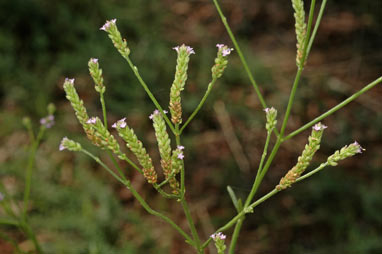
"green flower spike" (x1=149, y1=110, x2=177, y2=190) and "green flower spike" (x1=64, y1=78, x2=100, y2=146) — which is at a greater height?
"green flower spike" (x1=64, y1=78, x2=100, y2=146)

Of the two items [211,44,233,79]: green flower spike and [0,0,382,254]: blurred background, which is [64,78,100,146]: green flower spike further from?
[0,0,382,254]: blurred background

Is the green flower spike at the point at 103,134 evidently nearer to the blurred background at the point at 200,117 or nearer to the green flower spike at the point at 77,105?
the green flower spike at the point at 77,105

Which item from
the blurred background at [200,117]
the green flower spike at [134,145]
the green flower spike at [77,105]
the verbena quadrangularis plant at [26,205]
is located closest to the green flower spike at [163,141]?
the green flower spike at [134,145]

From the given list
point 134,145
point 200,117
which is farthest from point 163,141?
point 200,117

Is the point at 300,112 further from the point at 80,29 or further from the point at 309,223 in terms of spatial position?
the point at 80,29

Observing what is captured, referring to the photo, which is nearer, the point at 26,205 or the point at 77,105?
the point at 77,105

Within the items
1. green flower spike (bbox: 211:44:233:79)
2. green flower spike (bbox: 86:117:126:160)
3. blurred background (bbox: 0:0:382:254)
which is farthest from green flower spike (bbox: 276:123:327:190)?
blurred background (bbox: 0:0:382:254)

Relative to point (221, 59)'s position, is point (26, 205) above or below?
below

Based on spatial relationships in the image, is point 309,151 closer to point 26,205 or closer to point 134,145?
point 134,145
